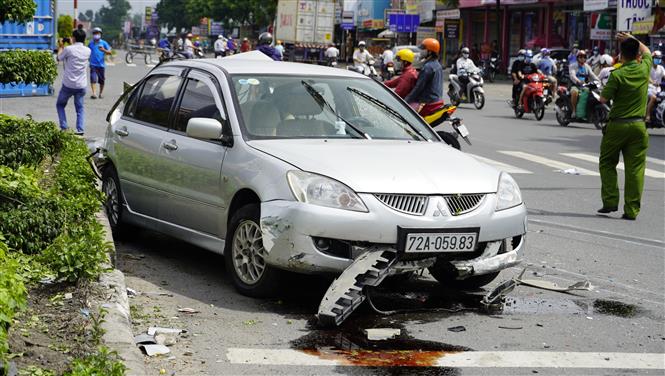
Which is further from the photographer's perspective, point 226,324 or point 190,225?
point 190,225

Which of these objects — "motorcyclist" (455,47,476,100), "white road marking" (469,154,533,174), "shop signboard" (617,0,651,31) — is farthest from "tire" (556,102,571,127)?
"white road marking" (469,154,533,174)

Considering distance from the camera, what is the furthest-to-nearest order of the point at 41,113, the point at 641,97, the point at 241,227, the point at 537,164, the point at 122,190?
the point at 41,113 → the point at 537,164 → the point at 641,97 → the point at 122,190 → the point at 241,227

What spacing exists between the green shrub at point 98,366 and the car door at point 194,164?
2.98m

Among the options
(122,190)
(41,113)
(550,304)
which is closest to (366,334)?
(550,304)

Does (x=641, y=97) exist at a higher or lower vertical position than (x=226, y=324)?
higher

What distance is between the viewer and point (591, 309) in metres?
7.64

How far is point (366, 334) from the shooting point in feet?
21.9

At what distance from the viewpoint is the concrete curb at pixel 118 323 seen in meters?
5.32

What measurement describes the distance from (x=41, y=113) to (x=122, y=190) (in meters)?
15.0

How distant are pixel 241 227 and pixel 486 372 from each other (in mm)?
2153

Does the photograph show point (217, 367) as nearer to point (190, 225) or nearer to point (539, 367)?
point (539, 367)

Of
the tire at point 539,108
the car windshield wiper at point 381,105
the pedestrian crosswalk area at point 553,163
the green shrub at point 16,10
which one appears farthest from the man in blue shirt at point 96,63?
the car windshield wiper at point 381,105

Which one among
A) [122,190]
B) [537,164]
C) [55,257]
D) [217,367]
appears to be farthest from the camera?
[537,164]

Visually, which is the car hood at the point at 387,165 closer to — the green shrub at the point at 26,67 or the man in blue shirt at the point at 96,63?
the green shrub at the point at 26,67
